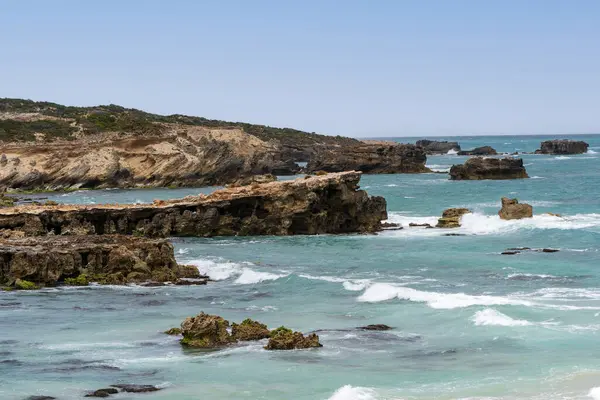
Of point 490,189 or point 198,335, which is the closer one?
point 198,335

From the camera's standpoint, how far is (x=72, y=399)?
1711 centimetres

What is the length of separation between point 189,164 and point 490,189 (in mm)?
27731

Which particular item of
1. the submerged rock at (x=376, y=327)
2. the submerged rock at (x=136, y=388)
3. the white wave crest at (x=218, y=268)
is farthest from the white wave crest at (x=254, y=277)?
the submerged rock at (x=136, y=388)

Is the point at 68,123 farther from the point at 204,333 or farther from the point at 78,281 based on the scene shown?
the point at 204,333

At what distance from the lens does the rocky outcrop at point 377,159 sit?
105 metres

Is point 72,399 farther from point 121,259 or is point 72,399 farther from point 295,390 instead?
point 121,259

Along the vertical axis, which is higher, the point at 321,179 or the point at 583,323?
the point at 321,179

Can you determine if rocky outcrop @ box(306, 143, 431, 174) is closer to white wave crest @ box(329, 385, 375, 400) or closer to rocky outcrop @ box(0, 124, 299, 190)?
rocky outcrop @ box(0, 124, 299, 190)

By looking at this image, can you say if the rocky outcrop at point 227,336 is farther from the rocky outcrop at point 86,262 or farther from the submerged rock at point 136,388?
the rocky outcrop at point 86,262

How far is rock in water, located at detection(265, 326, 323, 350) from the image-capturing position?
21.3m

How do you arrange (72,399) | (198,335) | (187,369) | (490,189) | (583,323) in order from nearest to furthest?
(72,399) < (187,369) < (198,335) < (583,323) < (490,189)

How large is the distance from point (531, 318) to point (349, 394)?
8.88m

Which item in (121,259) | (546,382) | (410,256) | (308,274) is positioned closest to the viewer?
(546,382)

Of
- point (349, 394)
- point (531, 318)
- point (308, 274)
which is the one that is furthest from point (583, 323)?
point (308, 274)
